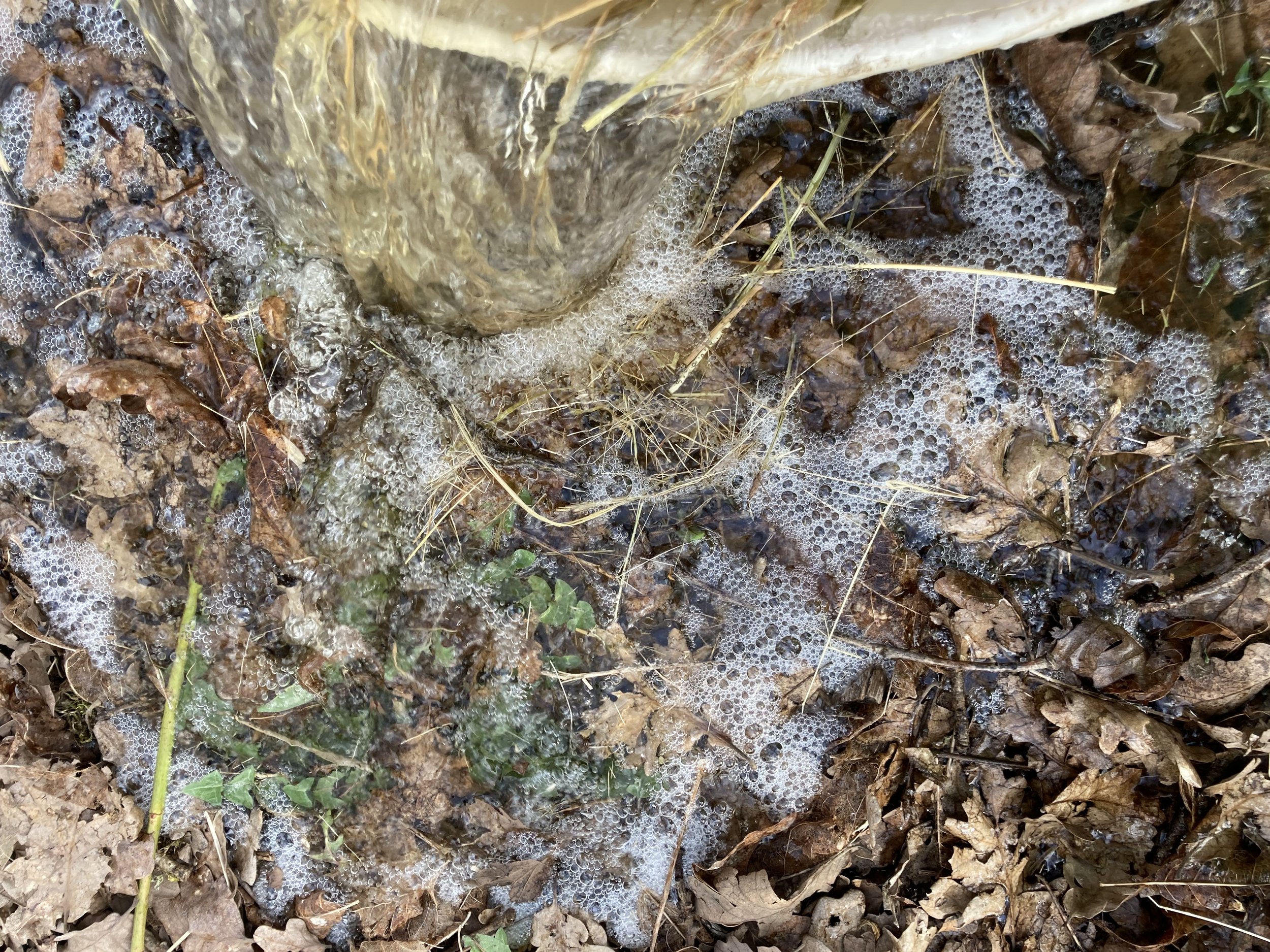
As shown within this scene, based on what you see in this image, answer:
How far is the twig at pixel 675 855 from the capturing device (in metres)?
2.55

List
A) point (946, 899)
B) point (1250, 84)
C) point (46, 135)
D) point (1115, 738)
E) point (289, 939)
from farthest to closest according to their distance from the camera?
point (289, 939) → point (46, 135) → point (946, 899) → point (1115, 738) → point (1250, 84)

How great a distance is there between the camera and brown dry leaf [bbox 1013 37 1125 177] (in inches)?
88.7

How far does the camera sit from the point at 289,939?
8.41ft

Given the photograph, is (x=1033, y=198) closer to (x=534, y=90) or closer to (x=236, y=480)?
(x=534, y=90)

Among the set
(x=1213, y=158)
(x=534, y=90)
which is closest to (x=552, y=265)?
(x=534, y=90)

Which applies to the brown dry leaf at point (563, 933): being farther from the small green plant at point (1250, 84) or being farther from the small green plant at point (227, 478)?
the small green plant at point (1250, 84)

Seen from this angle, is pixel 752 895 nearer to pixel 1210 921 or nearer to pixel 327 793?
pixel 1210 921

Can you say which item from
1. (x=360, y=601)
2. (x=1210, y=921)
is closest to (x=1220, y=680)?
(x=1210, y=921)

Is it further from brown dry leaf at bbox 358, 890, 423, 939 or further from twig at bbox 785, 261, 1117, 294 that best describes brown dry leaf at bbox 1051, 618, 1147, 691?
brown dry leaf at bbox 358, 890, 423, 939

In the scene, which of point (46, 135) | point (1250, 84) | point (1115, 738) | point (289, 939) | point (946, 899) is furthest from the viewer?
point (289, 939)

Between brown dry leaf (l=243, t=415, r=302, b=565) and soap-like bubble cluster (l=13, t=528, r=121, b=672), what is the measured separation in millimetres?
575

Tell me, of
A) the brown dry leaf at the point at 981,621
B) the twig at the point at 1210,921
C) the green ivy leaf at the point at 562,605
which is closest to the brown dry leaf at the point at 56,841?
the green ivy leaf at the point at 562,605

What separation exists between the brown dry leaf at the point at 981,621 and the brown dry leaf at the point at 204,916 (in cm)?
254

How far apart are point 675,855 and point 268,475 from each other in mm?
1849
